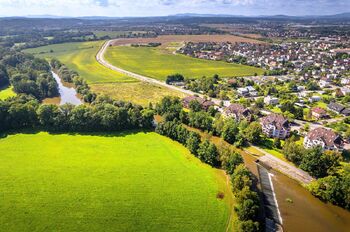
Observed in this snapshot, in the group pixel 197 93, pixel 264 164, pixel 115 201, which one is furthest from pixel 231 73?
pixel 115 201

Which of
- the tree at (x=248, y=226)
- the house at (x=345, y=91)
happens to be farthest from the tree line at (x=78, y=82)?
the house at (x=345, y=91)

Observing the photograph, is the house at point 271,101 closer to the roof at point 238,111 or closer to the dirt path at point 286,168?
the roof at point 238,111

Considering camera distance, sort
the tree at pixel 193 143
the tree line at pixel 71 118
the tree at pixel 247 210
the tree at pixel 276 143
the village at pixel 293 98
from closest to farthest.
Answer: the tree at pixel 247 210
the tree at pixel 193 143
the tree at pixel 276 143
the village at pixel 293 98
the tree line at pixel 71 118

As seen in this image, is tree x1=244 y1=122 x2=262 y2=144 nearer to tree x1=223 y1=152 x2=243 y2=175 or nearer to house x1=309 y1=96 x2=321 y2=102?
tree x1=223 y1=152 x2=243 y2=175

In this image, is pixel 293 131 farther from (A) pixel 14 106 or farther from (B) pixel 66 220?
(A) pixel 14 106

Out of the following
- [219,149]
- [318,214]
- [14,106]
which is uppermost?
[14,106]

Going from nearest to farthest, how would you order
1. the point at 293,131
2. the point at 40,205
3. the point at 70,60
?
the point at 40,205, the point at 293,131, the point at 70,60

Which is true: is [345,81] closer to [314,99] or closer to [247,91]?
[314,99]

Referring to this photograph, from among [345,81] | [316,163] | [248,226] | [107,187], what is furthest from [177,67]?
[248,226]
